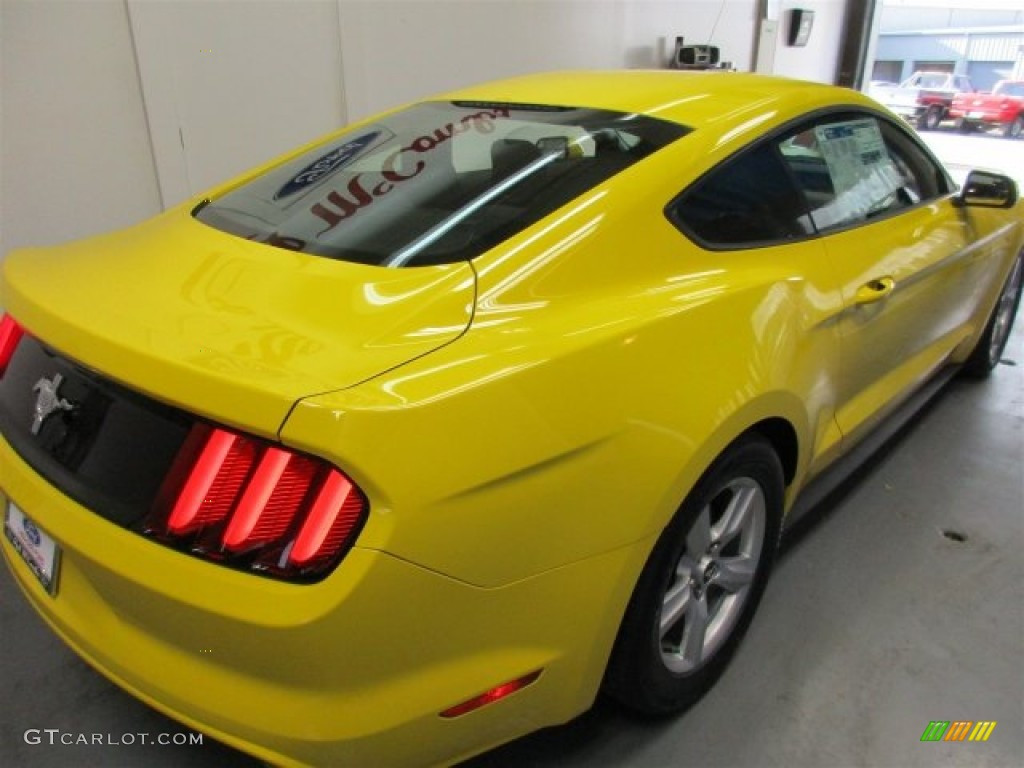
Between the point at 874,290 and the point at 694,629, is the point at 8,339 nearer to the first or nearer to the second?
the point at 694,629

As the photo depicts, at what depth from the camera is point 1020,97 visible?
762 cm

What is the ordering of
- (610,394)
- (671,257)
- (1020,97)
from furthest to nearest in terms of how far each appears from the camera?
(1020,97), (671,257), (610,394)

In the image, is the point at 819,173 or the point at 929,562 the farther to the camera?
the point at 929,562

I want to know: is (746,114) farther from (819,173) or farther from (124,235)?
(124,235)


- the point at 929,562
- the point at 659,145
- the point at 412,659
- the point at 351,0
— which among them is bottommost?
the point at 929,562

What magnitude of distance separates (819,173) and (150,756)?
1995 mm

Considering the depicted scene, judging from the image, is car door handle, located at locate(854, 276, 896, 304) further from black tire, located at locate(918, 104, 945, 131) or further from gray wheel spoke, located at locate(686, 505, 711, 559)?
black tire, located at locate(918, 104, 945, 131)

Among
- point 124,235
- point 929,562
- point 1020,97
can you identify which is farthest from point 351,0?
point 1020,97

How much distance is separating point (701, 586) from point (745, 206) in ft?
2.63

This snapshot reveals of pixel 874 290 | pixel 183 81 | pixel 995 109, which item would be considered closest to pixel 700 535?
pixel 874 290

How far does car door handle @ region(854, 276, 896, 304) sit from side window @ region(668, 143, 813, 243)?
0.70 ft

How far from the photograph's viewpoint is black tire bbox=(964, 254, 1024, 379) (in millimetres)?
3176

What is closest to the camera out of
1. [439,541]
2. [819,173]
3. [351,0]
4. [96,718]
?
[439,541]

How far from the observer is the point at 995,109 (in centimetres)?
793
